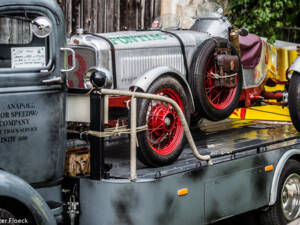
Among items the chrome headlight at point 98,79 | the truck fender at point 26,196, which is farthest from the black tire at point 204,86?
the truck fender at point 26,196

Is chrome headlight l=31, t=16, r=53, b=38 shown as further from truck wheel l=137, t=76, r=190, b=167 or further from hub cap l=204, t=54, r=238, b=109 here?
hub cap l=204, t=54, r=238, b=109

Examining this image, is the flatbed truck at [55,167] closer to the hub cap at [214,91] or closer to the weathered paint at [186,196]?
the weathered paint at [186,196]

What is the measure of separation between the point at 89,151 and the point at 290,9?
7.65 meters

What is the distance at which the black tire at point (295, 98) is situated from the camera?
568cm

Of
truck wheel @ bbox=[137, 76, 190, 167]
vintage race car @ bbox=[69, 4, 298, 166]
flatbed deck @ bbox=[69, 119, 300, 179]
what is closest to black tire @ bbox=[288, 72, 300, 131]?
flatbed deck @ bbox=[69, 119, 300, 179]

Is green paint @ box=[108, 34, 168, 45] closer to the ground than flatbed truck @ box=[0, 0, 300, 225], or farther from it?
farther from it

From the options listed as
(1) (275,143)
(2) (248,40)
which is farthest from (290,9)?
(1) (275,143)

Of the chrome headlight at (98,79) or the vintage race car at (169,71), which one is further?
the vintage race car at (169,71)

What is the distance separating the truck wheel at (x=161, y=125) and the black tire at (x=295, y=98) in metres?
1.58

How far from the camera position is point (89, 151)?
13.4 feet

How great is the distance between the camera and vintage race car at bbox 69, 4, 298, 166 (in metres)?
4.30

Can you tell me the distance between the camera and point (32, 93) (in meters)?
3.62

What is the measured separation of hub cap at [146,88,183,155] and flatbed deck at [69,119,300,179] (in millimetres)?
167

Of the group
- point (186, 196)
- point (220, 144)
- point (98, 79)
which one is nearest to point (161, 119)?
point (186, 196)
